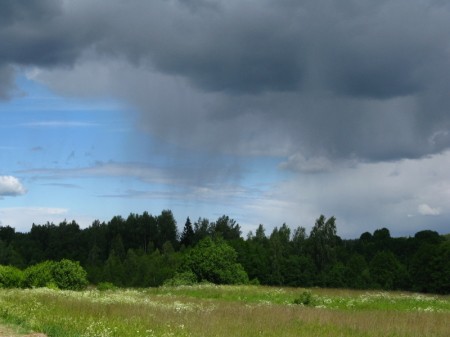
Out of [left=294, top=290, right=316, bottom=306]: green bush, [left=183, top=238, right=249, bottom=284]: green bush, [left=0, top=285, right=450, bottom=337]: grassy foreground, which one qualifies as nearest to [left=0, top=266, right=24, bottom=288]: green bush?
[left=0, top=285, right=450, bottom=337]: grassy foreground

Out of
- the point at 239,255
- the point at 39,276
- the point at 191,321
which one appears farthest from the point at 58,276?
the point at 239,255

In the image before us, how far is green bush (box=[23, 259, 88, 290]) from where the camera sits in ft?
125

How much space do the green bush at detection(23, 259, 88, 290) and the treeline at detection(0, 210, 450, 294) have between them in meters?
14.2

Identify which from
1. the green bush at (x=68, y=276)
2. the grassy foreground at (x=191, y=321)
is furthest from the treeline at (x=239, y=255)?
the grassy foreground at (x=191, y=321)

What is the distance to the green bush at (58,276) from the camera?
3809cm

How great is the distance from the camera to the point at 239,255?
82500 millimetres

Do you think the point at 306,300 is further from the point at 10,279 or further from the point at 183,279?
the point at 183,279

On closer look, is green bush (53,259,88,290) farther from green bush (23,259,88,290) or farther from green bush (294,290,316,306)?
green bush (294,290,316,306)

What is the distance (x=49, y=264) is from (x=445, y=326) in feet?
89.3

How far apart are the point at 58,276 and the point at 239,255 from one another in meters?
46.5

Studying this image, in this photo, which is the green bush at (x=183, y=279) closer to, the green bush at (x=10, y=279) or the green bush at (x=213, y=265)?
the green bush at (x=213, y=265)

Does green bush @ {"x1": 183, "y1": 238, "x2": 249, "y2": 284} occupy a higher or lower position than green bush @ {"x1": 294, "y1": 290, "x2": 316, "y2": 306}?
higher

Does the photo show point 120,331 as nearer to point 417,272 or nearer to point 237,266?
point 237,266

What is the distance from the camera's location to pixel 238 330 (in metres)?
17.5
